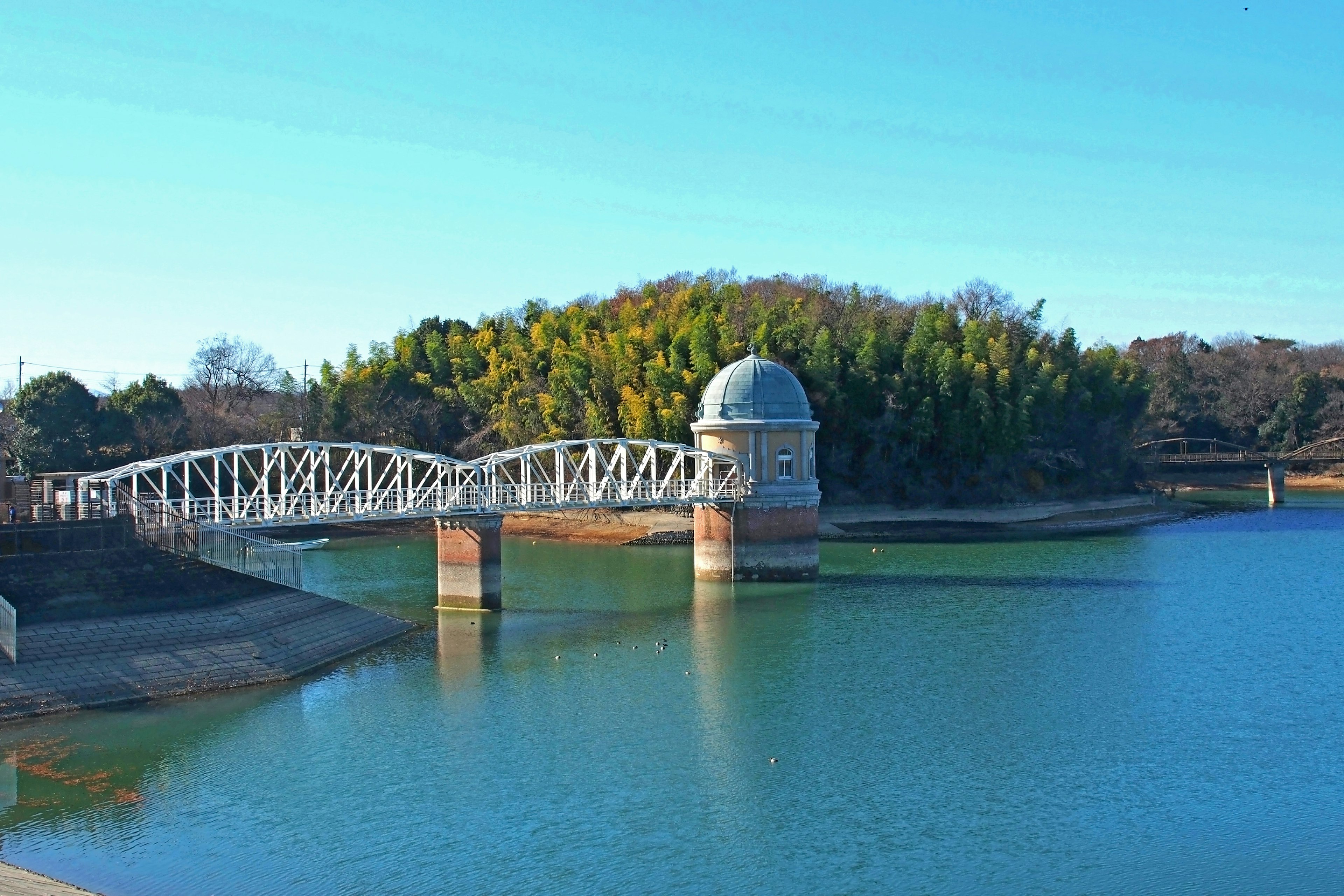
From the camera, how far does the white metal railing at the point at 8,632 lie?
93.9ft

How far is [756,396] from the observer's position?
53875 millimetres

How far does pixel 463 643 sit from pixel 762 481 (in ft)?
57.0

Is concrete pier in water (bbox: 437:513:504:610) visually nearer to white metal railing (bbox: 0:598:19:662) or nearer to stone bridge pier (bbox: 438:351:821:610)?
stone bridge pier (bbox: 438:351:821:610)

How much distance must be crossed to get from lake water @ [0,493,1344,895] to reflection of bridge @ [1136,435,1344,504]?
5330cm

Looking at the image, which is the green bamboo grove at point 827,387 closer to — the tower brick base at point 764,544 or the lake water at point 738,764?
the tower brick base at point 764,544

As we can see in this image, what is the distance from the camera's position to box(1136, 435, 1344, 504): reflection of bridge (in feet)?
305

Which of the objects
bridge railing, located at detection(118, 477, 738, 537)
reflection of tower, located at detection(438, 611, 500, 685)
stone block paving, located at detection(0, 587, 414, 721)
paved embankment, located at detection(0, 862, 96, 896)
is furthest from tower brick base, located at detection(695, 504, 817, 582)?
paved embankment, located at detection(0, 862, 96, 896)

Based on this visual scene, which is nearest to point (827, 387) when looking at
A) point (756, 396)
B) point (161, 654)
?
point (756, 396)

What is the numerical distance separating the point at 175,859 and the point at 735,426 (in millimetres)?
34318

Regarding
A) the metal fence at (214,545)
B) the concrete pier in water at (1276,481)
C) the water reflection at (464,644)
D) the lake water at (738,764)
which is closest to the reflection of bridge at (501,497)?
the metal fence at (214,545)

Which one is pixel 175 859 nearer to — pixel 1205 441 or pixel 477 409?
pixel 477 409

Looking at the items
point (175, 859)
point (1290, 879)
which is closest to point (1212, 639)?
point (1290, 879)

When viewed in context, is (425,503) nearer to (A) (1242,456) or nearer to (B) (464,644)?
(B) (464,644)

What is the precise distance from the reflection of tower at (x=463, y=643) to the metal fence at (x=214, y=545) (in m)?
4.65
